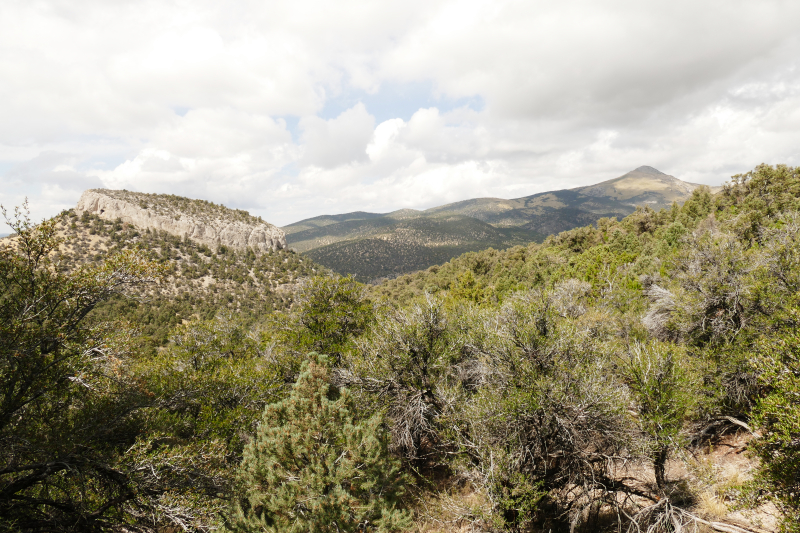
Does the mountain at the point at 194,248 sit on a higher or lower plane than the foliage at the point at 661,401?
higher

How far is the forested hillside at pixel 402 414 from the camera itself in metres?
7.74

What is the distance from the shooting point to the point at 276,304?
81688 millimetres

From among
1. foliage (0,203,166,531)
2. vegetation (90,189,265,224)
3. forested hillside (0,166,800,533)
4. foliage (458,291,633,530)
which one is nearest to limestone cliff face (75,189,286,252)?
vegetation (90,189,265,224)

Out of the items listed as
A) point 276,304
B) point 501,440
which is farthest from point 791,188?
point 276,304

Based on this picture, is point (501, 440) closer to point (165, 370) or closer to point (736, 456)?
point (736, 456)

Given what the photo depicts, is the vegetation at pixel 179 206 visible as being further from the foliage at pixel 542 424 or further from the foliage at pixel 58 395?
the foliage at pixel 542 424

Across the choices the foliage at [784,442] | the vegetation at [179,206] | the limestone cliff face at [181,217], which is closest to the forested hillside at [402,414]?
the foliage at [784,442]

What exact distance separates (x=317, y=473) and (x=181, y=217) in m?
115

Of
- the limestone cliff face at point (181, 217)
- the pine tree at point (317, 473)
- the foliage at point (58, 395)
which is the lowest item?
the pine tree at point (317, 473)

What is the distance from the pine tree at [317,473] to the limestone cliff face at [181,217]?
105 metres

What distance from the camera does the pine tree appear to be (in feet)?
33.1

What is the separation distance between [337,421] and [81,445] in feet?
22.4

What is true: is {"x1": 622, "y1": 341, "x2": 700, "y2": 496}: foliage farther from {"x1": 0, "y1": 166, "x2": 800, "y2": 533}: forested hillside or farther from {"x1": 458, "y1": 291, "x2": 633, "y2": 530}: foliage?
{"x1": 458, "y1": 291, "x2": 633, "y2": 530}: foliage

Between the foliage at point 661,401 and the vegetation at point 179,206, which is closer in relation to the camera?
the foliage at point 661,401
